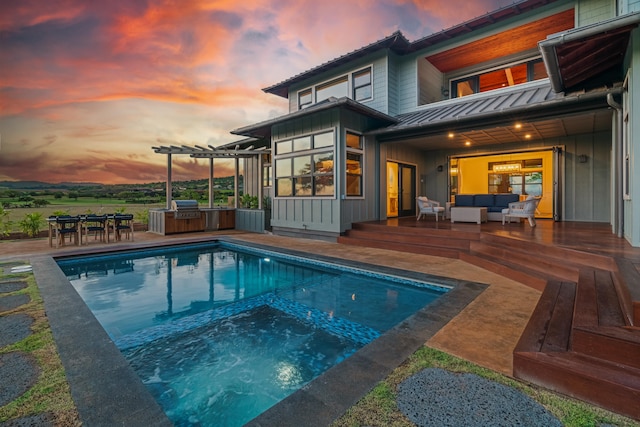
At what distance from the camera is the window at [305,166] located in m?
8.64

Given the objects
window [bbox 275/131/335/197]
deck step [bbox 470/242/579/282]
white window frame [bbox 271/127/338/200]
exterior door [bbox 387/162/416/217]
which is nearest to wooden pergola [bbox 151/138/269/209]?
white window frame [bbox 271/127/338/200]

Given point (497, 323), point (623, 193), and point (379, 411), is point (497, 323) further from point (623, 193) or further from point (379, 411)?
point (623, 193)

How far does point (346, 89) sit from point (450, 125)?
4493 millimetres

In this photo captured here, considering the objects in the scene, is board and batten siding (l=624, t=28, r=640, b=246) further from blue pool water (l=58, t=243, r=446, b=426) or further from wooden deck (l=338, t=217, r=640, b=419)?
blue pool water (l=58, t=243, r=446, b=426)

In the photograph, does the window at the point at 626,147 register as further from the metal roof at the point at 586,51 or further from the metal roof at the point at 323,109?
the metal roof at the point at 323,109

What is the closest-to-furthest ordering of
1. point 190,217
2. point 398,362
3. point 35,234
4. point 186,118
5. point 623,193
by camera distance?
point 398,362, point 623,193, point 35,234, point 190,217, point 186,118

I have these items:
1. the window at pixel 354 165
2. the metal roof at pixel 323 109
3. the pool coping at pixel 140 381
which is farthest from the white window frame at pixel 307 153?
the pool coping at pixel 140 381

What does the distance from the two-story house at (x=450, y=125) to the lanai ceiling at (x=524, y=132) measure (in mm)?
57

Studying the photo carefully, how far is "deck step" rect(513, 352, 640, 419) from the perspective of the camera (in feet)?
5.48

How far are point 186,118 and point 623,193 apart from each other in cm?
1747

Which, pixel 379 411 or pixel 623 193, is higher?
pixel 623 193

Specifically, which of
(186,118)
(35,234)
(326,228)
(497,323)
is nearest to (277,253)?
(326,228)

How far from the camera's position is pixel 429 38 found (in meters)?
9.20

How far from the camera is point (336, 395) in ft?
5.96
